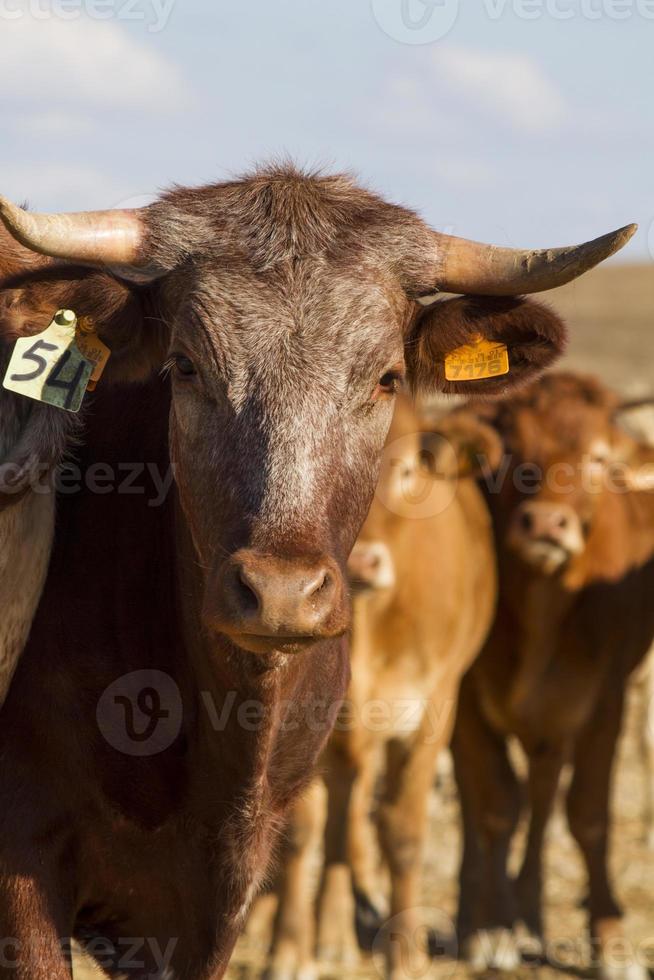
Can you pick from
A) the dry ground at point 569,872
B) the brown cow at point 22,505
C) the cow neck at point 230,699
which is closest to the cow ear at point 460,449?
the dry ground at point 569,872

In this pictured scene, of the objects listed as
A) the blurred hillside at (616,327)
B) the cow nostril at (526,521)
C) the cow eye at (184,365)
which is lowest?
the cow nostril at (526,521)

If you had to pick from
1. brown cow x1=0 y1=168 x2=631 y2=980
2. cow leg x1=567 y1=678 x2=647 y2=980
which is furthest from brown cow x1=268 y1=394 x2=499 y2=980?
brown cow x1=0 y1=168 x2=631 y2=980

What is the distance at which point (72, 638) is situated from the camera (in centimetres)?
396

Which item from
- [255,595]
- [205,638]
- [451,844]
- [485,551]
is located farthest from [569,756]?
[255,595]

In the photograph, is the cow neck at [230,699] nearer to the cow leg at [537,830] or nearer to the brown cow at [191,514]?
the brown cow at [191,514]

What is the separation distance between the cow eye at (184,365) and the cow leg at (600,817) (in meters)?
4.35

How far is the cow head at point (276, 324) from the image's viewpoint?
3.53 metres

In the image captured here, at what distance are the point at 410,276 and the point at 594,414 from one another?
4.21 metres

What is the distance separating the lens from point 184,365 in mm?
3863

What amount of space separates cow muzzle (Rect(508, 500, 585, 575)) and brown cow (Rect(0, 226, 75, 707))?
391 centimetres

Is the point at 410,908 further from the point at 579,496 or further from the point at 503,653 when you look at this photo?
the point at 579,496

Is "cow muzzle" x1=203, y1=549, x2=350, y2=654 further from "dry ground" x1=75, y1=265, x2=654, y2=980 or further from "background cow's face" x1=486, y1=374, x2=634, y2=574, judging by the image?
"background cow's face" x1=486, y1=374, x2=634, y2=574

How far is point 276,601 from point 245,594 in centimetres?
11

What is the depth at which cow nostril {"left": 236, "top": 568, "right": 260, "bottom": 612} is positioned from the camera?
Result: 335 centimetres
